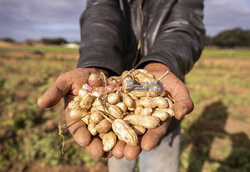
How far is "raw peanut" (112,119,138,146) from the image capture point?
123cm

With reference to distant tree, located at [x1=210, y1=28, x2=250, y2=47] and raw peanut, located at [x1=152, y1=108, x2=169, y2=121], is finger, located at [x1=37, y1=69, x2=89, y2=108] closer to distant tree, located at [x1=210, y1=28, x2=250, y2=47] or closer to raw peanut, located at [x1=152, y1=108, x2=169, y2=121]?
raw peanut, located at [x1=152, y1=108, x2=169, y2=121]

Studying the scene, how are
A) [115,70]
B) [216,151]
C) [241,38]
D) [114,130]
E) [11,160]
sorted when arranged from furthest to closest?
[241,38] < [216,151] < [11,160] < [115,70] < [114,130]

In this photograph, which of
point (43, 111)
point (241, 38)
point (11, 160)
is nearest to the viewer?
point (11, 160)

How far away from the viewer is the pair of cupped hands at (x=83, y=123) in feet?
4.04

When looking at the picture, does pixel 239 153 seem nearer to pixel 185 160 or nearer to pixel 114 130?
pixel 185 160

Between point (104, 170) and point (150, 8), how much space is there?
8.23 ft

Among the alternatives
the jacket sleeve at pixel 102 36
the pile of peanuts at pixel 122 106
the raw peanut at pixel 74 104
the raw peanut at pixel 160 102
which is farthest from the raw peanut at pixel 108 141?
the jacket sleeve at pixel 102 36

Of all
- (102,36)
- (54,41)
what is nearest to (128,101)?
(102,36)

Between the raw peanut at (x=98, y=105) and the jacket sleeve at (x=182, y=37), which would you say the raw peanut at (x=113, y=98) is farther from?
the jacket sleeve at (x=182, y=37)

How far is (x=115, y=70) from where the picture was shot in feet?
6.02

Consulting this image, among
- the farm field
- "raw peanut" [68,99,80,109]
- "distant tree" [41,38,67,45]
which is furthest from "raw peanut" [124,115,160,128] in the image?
"distant tree" [41,38,67,45]

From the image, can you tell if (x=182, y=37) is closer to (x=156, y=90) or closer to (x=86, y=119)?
(x=156, y=90)

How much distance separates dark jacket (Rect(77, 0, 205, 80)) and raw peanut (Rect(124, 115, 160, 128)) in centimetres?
59

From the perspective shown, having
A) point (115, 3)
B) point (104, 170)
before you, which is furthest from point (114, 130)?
point (104, 170)
